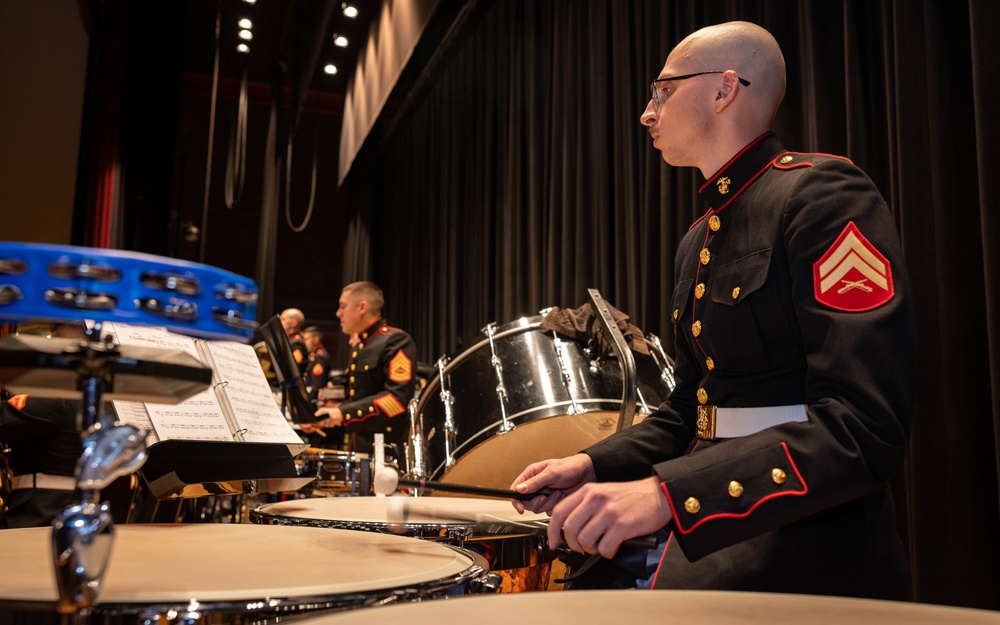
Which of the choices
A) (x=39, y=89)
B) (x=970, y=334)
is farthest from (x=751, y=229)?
(x=39, y=89)

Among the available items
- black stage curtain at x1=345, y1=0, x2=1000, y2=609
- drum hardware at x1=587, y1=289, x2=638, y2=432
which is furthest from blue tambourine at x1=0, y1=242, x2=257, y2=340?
black stage curtain at x1=345, y1=0, x2=1000, y2=609

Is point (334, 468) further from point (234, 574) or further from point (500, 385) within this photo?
point (234, 574)

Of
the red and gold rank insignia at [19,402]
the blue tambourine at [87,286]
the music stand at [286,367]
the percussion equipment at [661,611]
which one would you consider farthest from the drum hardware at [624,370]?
the red and gold rank insignia at [19,402]

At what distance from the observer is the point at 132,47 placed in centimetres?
610

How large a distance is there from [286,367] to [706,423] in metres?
2.24

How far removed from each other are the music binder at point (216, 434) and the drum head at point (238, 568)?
26cm

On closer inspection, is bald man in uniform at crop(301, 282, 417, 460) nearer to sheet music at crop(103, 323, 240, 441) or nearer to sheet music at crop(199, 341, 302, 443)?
sheet music at crop(199, 341, 302, 443)

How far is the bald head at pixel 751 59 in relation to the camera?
4.51 ft

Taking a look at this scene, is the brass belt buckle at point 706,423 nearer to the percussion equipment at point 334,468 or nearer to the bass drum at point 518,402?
the bass drum at point 518,402


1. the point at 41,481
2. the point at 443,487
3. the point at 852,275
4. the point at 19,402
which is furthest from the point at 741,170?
the point at 41,481

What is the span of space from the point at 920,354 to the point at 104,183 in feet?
19.3

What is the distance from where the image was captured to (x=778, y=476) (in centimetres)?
90

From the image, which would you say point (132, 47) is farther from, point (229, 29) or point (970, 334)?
point (970, 334)

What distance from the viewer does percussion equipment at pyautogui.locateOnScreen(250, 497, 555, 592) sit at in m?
1.33
